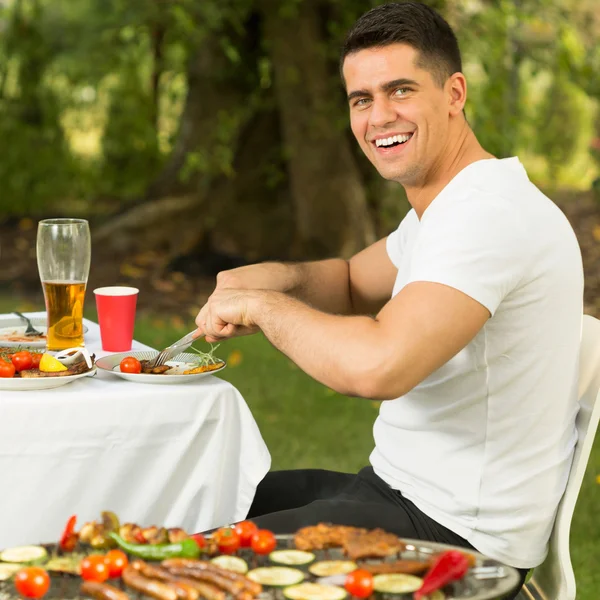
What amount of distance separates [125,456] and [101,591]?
79 cm

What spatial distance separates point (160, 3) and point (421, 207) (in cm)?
566

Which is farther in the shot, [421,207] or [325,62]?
[325,62]

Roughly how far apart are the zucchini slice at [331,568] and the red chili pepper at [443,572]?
110 millimetres

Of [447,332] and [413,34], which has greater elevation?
[413,34]

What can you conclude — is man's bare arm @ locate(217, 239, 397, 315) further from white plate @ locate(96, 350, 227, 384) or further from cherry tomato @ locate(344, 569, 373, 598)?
cherry tomato @ locate(344, 569, 373, 598)

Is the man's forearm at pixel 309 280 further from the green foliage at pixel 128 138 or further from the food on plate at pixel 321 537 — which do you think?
the green foliage at pixel 128 138

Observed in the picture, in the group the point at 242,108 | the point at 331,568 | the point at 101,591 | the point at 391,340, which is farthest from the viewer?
the point at 242,108

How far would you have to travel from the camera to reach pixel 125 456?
2162 mm

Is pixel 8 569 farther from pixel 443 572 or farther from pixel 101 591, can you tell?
pixel 443 572

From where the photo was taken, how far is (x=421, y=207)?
8.20 ft

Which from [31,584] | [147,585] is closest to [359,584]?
[147,585]

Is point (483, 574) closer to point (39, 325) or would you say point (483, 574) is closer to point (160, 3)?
point (39, 325)

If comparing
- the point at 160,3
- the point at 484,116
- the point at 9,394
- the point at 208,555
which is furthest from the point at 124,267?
the point at 208,555

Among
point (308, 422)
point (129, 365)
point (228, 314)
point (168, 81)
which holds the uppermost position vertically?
point (168, 81)
